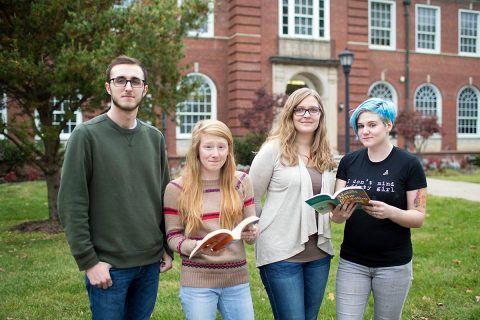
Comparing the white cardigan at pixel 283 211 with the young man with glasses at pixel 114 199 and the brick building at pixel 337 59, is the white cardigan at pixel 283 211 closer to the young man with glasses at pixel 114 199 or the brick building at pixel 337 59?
the young man with glasses at pixel 114 199

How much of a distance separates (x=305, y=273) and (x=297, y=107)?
3.72ft

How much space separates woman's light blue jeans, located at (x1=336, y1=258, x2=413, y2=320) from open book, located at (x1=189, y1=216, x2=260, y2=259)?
3.02 feet

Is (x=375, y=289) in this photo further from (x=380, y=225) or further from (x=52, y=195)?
(x=52, y=195)

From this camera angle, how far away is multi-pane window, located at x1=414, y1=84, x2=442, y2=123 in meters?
25.6

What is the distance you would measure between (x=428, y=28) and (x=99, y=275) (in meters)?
26.3

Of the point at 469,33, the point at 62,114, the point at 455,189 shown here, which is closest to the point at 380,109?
the point at 62,114

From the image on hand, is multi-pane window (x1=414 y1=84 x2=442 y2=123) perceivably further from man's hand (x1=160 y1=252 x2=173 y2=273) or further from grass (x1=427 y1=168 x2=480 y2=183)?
man's hand (x1=160 y1=252 x2=173 y2=273)

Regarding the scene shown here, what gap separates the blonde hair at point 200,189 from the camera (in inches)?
119

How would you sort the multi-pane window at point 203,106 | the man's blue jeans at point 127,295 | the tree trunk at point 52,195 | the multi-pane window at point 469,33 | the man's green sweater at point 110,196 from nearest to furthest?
1. the man's green sweater at point 110,196
2. the man's blue jeans at point 127,295
3. the tree trunk at point 52,195
4. the multi-pane window at point 203,106
5. the multi-pane window at point 469,33

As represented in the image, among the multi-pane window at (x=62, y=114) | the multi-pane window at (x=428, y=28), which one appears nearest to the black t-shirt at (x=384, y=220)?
the multi-pane window at (x=62, y=114)

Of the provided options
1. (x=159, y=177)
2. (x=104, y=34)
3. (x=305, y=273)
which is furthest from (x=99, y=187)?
(x=104, y=34)

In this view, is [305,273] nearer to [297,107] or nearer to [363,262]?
[363,262]

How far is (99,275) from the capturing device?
9.39 feet

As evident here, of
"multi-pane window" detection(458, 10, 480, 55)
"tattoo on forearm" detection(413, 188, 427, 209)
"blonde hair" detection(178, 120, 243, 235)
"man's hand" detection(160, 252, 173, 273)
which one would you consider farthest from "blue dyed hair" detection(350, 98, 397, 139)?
"multi-pane window" detection(458, 10, 480, 55)
